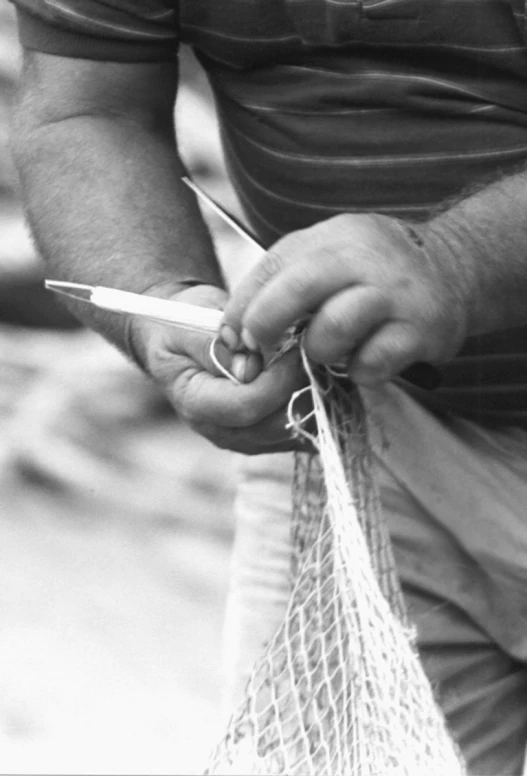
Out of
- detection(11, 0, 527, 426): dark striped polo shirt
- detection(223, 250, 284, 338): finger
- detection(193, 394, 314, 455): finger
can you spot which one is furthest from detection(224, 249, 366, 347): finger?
detection(11, 0, 527, 426): dark striped polo shirt

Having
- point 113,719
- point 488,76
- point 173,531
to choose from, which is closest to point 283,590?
point 488,76

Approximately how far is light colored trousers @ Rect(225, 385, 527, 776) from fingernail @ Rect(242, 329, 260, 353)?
0.30m

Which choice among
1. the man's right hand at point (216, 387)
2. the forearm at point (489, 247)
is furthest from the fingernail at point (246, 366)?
the forearm at point (489, 247)

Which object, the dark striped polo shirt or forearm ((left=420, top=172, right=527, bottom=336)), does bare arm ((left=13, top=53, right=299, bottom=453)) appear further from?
forearm ((left=420, top=172, right=527, bottom=336))

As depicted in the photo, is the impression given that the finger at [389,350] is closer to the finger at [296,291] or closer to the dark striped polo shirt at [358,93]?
the finger at [296,291]

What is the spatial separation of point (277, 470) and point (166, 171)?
0.31 m

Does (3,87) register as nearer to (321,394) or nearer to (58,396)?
(58,396)

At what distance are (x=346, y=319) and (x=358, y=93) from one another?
321mm

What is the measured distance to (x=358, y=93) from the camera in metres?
1.08

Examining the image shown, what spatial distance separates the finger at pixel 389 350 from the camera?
2.81ft

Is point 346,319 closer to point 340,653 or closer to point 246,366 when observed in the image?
point 246,366

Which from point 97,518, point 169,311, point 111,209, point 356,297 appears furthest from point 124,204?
point 97,518

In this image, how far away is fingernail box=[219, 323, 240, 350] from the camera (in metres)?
0.88

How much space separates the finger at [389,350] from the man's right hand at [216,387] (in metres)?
0.06
